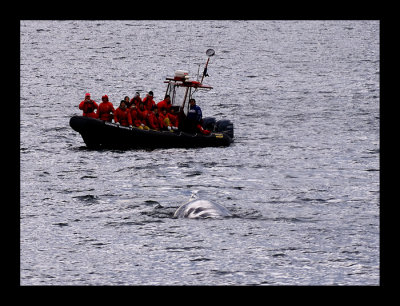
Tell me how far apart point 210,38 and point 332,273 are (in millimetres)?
84584

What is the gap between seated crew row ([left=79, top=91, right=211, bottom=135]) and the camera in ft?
109

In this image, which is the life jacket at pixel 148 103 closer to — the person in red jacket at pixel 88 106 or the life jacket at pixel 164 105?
the life jacket at pixel 164 105

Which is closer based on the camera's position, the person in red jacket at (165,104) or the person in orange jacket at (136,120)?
the person in orange jacket at (136,120)

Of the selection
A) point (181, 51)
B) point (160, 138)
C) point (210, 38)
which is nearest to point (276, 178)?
point (160, 138)

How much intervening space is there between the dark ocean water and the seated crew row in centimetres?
109

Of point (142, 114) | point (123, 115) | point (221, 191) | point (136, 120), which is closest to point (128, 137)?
point (136, 120)

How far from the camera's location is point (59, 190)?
2844cm

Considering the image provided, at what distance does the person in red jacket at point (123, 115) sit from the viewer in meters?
33.0

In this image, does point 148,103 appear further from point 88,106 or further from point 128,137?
point 88,106

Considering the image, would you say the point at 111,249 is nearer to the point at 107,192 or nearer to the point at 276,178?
the point at 107,192

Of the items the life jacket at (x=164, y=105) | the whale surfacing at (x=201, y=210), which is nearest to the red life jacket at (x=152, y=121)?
the life jacket at (x=164, y=105)

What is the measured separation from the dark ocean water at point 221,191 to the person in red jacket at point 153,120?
3.48 ft

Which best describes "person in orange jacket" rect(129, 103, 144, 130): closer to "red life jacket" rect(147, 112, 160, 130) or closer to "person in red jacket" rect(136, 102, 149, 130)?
"person in red jacket" rect(136, 102, 149, 130)

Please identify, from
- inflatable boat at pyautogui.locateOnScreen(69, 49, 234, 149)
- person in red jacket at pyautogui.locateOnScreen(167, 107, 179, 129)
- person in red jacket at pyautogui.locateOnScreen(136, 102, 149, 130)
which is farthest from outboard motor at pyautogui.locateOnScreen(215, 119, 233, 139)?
person in red jacket at pyautogui.locateOnScreen(136, 102, 149, 130)
